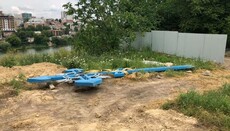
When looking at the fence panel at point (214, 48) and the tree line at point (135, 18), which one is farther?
the tree line at point (135, 18)

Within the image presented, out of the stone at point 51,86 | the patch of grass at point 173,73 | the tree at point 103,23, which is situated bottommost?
the stone at point 51,86

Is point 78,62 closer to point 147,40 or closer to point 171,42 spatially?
point 171,42

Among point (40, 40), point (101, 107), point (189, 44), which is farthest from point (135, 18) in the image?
point (101, 107)

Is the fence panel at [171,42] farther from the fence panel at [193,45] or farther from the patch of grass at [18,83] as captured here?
the patch of grass at [18,83]

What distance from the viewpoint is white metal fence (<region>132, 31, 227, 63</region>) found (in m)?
11.1

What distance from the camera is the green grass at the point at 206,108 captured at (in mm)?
3832

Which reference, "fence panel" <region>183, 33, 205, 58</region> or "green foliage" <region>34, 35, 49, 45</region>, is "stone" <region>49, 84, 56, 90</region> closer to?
"fence panel" <region>183, 33, 205, 58</region>

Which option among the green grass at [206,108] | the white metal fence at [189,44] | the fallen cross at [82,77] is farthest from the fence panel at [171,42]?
the green grass at [206,108]

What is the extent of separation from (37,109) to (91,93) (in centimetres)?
122

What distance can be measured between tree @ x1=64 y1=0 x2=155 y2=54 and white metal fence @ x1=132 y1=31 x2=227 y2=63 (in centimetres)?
172

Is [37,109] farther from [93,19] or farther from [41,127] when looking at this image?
→ [93,19]

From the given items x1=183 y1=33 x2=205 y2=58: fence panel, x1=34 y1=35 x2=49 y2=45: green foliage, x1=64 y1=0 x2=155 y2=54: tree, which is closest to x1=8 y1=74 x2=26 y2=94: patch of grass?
x1=64 y1=0 x2=155 y2=54: tree

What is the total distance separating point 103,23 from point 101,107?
9.42 m

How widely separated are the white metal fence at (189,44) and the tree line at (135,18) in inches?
41.4
